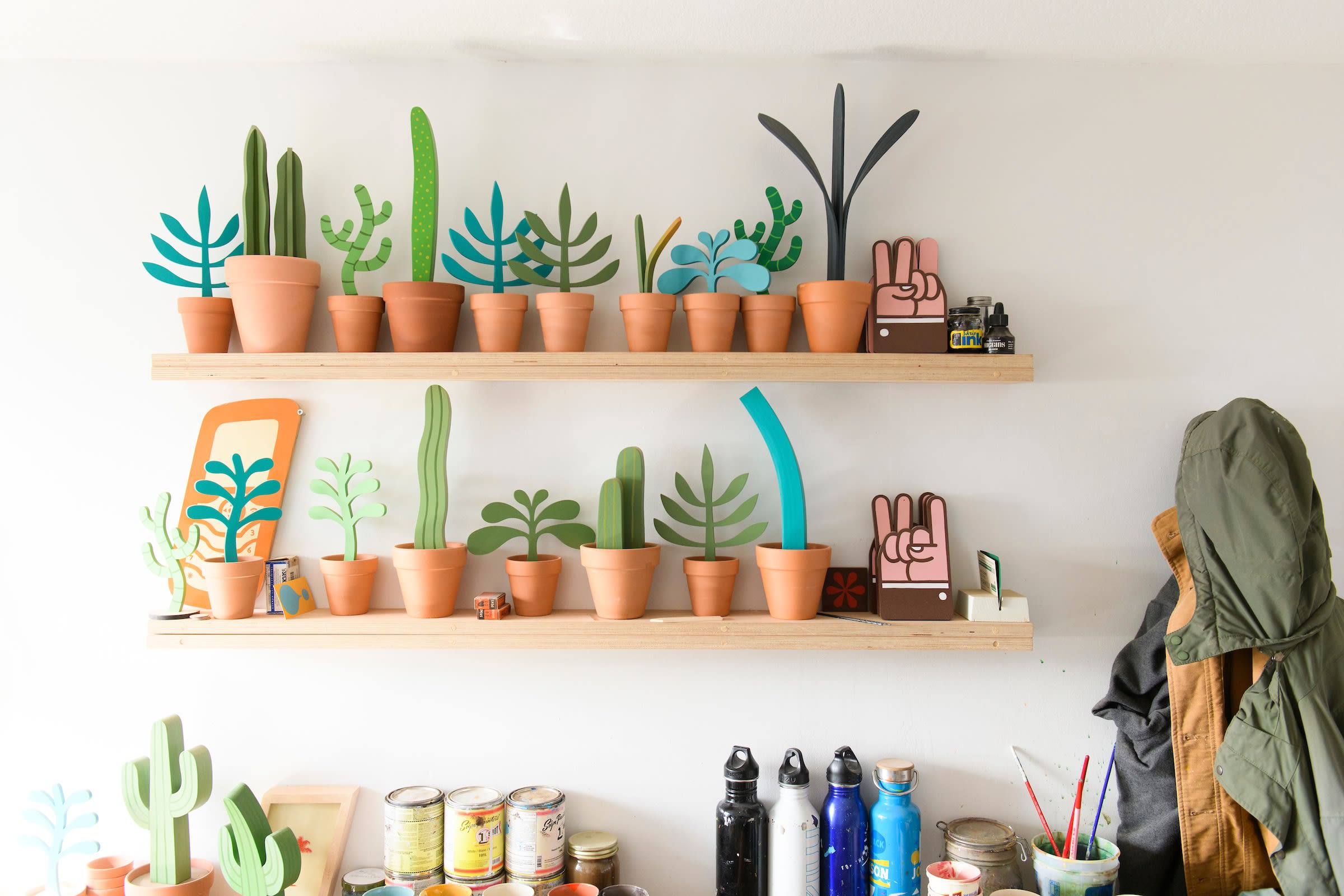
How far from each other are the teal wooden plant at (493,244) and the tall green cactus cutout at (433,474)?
0.66 feet

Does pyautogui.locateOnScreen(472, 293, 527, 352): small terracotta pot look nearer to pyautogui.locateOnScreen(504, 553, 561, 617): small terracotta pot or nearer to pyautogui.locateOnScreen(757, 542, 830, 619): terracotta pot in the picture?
pyautogui.locateOnScreen(504, 553, 561, 617): small terracotta pot

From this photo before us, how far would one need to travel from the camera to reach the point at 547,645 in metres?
1.40

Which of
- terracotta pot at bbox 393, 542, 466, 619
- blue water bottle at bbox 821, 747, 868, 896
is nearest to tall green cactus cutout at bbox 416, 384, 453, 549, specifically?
terracotta pot at bbox 393, 542, 466, 619

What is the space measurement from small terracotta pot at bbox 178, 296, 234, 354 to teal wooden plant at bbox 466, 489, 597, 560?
20.7 inches

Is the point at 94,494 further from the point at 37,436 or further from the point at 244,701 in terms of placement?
the point at 244,701

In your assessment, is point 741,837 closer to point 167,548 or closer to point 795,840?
point 795,840

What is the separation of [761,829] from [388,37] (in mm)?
1472

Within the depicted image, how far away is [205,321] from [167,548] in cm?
38

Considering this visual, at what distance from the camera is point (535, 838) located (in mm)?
1438

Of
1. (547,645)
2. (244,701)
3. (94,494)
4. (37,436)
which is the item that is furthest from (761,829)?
(37,436)

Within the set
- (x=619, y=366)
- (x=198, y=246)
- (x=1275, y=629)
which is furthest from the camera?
(x=198, y=246)

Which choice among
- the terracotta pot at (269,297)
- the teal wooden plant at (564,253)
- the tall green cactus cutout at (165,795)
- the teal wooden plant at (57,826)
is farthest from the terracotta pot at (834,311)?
the teal wooden plant at (57,826)

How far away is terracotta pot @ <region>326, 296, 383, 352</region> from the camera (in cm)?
143

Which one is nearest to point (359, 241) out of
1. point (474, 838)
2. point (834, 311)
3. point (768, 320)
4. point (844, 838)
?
point (768, 320)
